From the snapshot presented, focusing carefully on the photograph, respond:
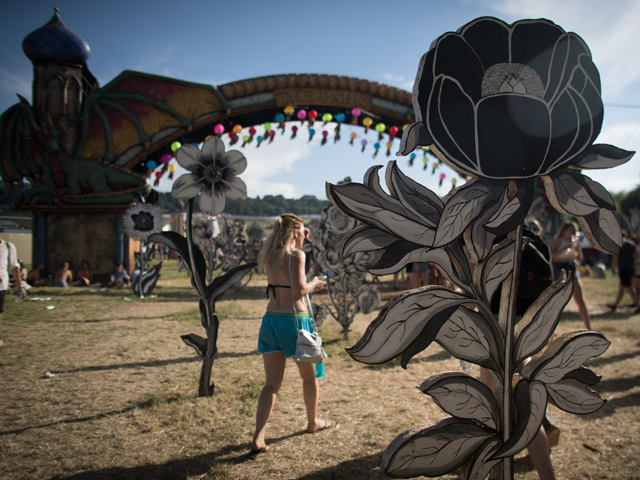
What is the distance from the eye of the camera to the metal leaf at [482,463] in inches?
56.1

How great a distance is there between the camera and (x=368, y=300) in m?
4.78

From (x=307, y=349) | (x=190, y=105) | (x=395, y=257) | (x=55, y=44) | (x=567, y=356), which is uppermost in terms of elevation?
(x=55, y=44)

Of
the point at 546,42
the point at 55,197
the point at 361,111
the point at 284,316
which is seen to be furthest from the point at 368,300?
the point at 55,197

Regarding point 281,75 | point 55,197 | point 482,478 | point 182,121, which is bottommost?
point 482,478

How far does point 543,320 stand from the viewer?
4.80ft

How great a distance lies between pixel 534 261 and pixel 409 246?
102cm

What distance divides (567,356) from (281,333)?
1506 millimetres

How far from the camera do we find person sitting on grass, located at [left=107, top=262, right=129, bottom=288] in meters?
10.4

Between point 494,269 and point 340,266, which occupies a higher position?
point 494,269

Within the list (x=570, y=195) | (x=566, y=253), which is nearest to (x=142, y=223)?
(x=566, y=253)

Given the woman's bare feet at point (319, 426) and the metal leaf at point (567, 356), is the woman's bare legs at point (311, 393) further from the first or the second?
the metal leaf at point (567, 356)

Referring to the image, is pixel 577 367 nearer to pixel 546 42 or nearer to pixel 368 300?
pixel 546 42

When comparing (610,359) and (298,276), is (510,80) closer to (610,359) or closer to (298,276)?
(298,276)

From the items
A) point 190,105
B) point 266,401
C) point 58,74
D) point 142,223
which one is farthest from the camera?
point 190,105
